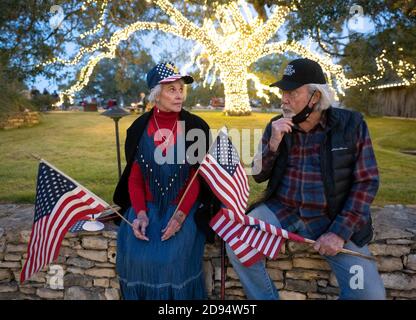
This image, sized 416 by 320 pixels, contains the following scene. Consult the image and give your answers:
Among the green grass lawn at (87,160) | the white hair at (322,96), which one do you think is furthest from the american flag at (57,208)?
the green grass lawn at (87,160)

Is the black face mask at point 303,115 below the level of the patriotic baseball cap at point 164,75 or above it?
below

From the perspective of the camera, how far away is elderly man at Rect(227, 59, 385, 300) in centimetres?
250

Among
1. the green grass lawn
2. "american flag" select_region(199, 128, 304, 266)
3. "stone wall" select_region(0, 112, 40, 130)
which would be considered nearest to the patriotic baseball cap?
"american flag" select_region(199, 128, 304, 266)

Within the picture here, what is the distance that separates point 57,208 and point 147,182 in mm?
674

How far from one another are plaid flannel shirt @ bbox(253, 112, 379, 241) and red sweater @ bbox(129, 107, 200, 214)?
1.67 feet

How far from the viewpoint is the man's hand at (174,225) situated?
Result: 8.77 feet

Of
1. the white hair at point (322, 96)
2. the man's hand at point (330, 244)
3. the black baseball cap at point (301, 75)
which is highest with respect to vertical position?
the black baseball cap at point (301, 75)

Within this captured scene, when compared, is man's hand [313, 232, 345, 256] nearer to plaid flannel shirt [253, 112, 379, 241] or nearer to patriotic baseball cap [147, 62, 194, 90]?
plaid flannel shirt [253, 112, 379, 241]

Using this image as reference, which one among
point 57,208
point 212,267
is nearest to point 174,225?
point 212,267

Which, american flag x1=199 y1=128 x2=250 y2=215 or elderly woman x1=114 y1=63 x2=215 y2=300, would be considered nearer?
elderly woman x1=114 y1=63 x2=215 y2=300

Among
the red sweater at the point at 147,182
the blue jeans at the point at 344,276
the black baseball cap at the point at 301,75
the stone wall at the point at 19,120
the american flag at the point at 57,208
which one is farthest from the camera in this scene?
the stone wall at the point at 19,120

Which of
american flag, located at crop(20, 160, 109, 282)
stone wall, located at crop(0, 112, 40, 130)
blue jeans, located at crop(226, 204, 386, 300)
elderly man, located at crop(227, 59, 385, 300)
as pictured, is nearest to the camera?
blue jeans, located at crop(226, 204, 386, 300)

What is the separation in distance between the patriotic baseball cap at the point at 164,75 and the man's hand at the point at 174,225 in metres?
0.96

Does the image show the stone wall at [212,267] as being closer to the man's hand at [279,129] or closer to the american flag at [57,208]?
the american flag at [57,208]
